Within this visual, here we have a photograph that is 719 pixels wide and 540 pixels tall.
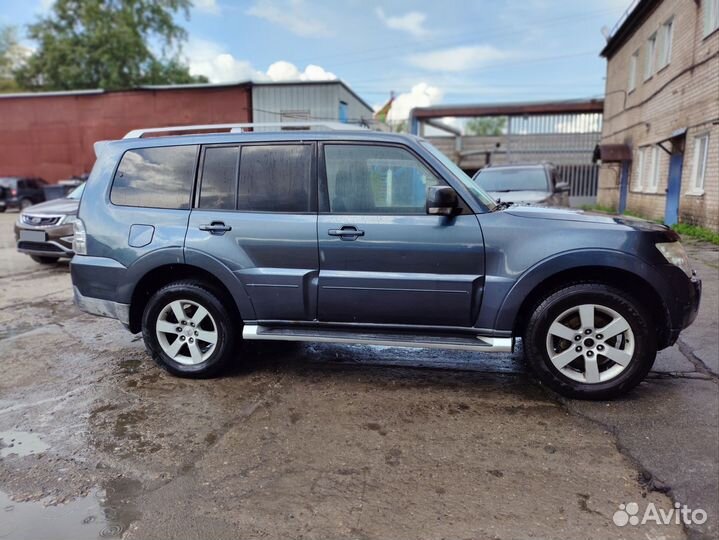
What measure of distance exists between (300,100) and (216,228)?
19110 millimetres

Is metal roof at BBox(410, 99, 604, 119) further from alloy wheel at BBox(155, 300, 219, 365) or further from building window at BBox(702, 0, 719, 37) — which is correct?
alloy wheel at BBox(155, 300, 219, 365)

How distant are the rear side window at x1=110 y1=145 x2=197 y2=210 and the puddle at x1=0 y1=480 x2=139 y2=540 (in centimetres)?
220

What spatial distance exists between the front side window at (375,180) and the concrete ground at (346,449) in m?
1.35

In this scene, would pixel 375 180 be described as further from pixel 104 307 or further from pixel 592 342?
pixel 104 307

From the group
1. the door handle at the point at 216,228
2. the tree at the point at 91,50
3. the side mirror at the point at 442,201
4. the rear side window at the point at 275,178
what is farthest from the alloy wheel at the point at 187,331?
the tree at the point at 91,50

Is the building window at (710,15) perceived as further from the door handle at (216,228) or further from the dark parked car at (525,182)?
the door handle at (216,228)

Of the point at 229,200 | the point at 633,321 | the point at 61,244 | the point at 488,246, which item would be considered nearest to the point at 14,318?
the point at 61,244

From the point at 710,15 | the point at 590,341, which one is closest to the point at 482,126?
the point at 710,15

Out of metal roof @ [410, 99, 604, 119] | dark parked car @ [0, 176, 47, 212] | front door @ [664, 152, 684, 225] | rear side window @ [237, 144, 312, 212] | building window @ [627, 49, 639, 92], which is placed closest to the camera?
rear side window @ [237, 144, 312, 212]

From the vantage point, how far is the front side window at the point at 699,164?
1200cm

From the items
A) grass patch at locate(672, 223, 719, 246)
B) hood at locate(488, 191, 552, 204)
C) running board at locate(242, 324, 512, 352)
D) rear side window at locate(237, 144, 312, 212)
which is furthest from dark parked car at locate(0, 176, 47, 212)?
grass patch at locate(672, 223, 719, 246)

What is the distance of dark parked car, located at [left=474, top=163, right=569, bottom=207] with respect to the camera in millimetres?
9153

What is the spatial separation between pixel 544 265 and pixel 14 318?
5.88 metres

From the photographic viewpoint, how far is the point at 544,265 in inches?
137
